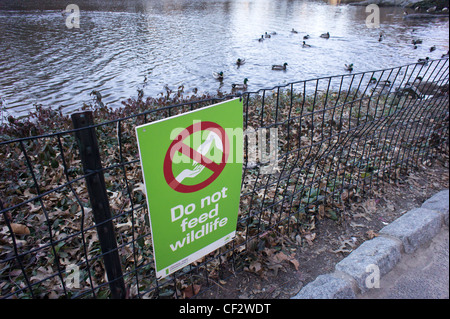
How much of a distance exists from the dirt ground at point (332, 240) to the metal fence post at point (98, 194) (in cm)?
83

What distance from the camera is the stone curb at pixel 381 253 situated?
107 inches

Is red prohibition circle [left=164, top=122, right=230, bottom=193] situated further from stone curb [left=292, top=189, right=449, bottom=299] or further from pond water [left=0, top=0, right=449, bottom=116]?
pond water [left=0, top=0, right=449, bottom=116]

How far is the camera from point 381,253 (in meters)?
3.08

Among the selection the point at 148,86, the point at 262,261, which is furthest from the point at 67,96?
the point at 262,261

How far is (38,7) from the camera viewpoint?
1995 cm

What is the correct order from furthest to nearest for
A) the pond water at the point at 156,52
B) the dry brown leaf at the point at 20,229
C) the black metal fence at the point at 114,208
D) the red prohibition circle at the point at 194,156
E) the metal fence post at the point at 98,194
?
1. the pond water at the point at 156,52
2. the dry brown leaf at the point at 20,229
3. the black metal fence at the point at 114,208
4. the red prohibition circle at the point at 194,156
5. the metal fence post at the point at 98,194

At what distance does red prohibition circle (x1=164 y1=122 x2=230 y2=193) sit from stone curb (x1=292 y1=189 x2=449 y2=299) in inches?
52.4

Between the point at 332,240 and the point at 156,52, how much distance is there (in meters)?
13.0

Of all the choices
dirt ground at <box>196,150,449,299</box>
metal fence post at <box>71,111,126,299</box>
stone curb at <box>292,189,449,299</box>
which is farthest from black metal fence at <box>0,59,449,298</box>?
stone curb at <box>292,189,449,299</box>

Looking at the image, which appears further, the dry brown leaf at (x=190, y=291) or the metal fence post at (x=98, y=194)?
the dry brown leaf at (x=190, y=291)

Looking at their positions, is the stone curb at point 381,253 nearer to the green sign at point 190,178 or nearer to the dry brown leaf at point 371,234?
the dry brown leaf at point 371,234

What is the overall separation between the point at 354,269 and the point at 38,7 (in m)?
23.8

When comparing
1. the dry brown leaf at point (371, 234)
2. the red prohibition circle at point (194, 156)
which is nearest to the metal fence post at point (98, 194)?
the red prohibition circle at point (194, 156)

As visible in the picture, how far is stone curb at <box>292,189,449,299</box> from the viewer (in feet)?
8.88
